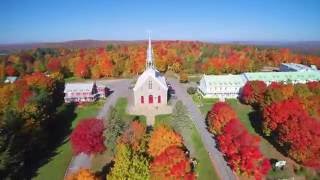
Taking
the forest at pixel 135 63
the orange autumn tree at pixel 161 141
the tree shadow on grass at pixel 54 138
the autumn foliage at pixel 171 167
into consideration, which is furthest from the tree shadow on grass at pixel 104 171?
the forest at pixel 135 63

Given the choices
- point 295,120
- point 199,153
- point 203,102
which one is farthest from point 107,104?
point 295,120

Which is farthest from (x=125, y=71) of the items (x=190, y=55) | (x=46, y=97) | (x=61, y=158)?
(x=61, y=158)

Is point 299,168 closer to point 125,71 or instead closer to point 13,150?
point 13,150

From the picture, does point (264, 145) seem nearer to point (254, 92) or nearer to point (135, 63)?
point (254, 92)

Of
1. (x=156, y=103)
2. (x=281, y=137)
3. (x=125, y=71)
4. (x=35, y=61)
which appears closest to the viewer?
(x=281, y=137)

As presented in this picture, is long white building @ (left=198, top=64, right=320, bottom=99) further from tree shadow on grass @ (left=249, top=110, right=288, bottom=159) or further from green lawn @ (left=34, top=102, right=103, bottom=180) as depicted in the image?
green lawn @ (left=34, top=102, right=103, bottom=180)

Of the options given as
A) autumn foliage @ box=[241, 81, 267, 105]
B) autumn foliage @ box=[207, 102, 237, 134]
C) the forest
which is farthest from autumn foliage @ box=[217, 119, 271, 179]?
the forest
